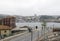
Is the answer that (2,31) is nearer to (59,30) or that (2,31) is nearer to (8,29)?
(8,29)

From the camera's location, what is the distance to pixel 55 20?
598 cm

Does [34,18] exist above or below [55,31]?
above

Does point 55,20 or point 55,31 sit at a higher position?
point 55,20

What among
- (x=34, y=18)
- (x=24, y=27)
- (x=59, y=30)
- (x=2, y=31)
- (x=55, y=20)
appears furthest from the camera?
(x=24, y=27)

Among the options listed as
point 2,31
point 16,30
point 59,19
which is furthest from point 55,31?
point 59,19

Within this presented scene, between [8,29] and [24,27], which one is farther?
[24,27]

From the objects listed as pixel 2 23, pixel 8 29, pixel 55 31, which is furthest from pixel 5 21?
pixel 55 31

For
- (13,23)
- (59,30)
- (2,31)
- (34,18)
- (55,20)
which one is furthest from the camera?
(13,23)

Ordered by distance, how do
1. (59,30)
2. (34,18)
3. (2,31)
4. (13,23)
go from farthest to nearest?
(13,23) → (59,30) → (2,31) → (34,18)

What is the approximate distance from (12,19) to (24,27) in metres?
2.48

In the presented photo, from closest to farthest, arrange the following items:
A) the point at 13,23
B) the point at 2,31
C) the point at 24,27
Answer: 1. the point at 2,31
2. the point at 13,23
3. the point at 24,27

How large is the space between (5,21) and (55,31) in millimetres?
5865

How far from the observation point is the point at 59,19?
6.14 meters

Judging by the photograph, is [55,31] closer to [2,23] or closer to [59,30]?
[59,30]
